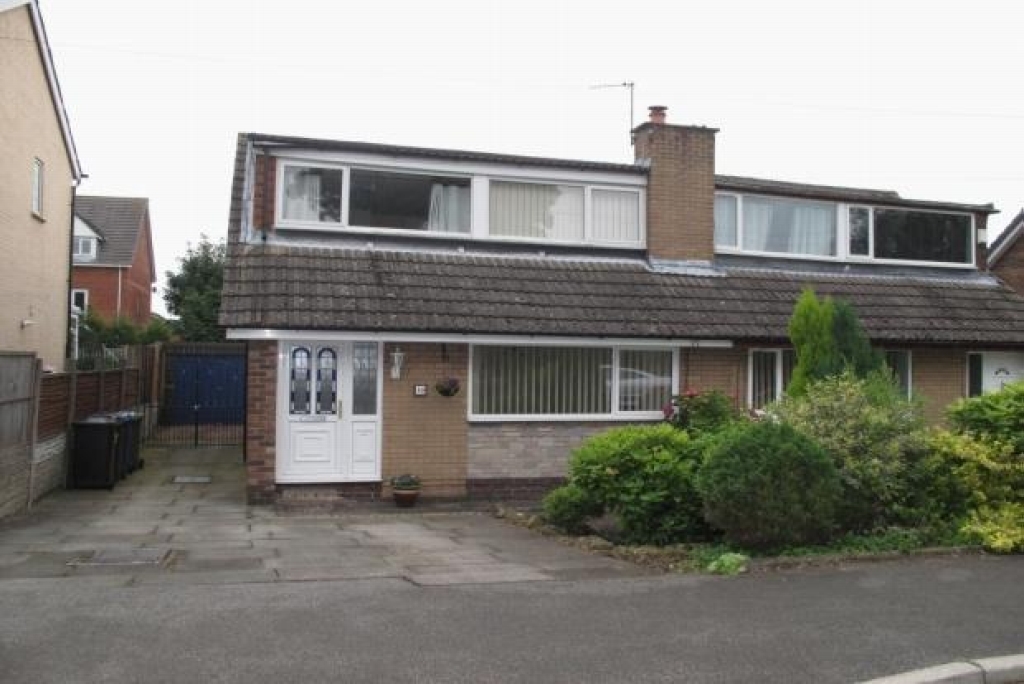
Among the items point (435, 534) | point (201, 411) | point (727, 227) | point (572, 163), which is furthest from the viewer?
point (201, 411)

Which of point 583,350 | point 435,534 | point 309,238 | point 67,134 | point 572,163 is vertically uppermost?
point 67,134

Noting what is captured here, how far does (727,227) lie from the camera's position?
1662 cm

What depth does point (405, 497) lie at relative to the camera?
13.3m

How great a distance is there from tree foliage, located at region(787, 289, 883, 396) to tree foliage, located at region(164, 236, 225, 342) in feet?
86.7

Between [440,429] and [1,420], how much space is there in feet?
17.8

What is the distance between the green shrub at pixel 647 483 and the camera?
1027 cm

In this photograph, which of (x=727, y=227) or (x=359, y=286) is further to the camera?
(x=727, y=227)

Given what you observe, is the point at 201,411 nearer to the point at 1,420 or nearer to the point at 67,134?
the point at 67,134

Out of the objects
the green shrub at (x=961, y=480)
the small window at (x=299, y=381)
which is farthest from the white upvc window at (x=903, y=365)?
the small window at (x=299, y=381)

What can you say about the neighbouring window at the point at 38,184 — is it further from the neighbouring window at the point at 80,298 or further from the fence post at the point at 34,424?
the neighbouring window at the point at 80,298

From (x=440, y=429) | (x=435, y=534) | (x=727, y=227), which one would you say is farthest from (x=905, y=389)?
(x=435, y=534)

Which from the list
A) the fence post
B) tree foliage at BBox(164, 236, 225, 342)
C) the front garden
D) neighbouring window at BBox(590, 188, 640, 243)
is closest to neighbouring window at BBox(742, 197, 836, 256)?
neighbouring window at BBox(590, 188, 640, 243)

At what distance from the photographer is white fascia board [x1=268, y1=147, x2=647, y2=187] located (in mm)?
14302

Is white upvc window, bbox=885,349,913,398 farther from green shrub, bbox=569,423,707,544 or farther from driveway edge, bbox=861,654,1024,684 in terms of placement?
driveway edge, bbox=861,654,1024,684
